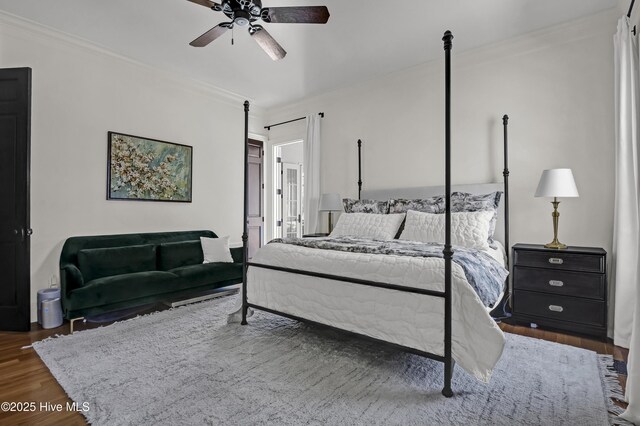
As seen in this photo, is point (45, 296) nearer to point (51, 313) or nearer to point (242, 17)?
point (51, 313)

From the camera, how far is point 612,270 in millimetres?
2898

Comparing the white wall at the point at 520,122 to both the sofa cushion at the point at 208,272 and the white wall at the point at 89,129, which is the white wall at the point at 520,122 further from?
the white wall at the point at 89,129

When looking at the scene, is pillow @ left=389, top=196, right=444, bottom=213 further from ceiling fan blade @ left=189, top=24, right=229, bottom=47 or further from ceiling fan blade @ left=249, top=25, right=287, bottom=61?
ceiling fan blade @ left=189, top=24, right=229, bottom=47

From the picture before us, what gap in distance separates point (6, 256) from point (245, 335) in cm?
228

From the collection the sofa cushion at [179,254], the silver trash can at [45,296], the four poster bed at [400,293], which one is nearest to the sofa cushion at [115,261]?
the sofa cushion at [179,254]

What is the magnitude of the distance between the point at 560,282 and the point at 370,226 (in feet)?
5.81

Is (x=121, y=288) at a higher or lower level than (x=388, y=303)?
lower

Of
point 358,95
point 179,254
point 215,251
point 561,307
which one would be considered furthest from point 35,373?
point 358,95

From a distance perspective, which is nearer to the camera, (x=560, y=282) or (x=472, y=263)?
(x=472, y=263)

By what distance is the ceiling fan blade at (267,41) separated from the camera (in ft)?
8.86

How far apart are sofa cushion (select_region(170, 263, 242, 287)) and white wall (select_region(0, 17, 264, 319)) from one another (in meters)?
0.93

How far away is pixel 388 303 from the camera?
2133 millimetres

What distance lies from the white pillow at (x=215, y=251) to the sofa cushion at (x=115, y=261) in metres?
0.63

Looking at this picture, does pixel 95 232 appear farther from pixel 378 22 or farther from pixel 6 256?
pixel 378 22
